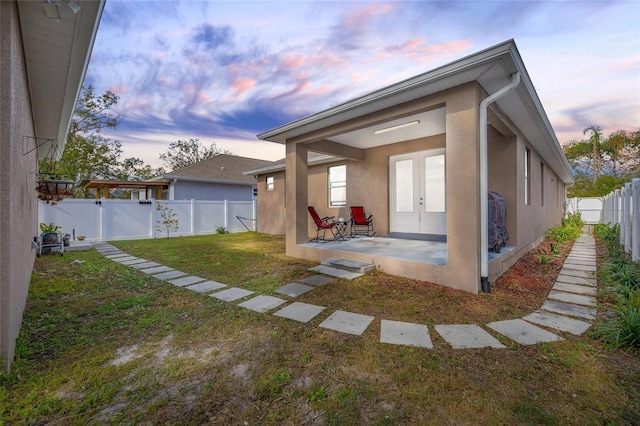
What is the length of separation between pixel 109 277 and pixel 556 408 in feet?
20.4

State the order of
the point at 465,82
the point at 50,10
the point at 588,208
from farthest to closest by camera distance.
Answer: the point at 588,208
the point at 465,82
the point at 50,10

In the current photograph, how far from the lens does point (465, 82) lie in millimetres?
3748

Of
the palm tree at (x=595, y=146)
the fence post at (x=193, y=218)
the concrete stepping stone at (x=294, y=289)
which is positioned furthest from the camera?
the palm tree at (x=595, y=146)

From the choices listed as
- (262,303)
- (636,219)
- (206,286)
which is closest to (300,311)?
(262,303)

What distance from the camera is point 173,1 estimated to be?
496cm

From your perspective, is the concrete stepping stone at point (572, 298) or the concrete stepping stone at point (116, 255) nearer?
the concrete stepping stone at point (572, 298)

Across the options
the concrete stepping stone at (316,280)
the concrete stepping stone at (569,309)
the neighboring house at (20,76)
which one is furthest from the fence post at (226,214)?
the concrete stepping stone at (569,309)

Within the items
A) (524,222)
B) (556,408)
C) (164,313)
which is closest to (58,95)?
(164,313)

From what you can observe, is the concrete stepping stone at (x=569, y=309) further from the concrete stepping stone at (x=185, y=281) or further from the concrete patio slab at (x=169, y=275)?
the concrete patio slab at (x=169, y=275)

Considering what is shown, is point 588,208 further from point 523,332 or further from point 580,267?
point 523,332

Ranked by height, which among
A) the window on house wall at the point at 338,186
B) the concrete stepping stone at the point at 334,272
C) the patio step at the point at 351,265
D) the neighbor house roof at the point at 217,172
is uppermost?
the neighbor house roof at the point at 217,172

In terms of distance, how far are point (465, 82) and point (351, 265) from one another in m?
3.33

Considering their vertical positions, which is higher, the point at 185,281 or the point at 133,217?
the point at 133,217

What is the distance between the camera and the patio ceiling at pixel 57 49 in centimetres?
229
